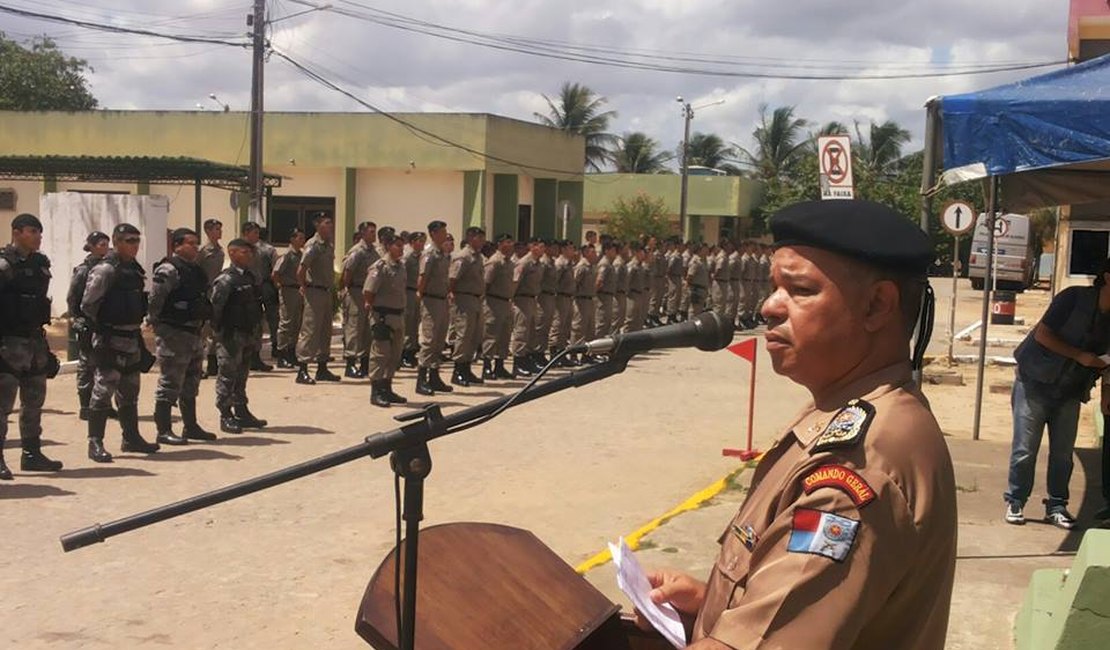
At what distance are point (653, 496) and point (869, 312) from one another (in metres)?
6.05

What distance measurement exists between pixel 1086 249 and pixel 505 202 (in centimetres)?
2116

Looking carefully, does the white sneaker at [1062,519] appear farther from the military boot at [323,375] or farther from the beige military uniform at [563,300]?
the beige military uniform at [563,300]

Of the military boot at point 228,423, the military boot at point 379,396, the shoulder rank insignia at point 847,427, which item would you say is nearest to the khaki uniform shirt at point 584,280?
the military boot at point 379,396

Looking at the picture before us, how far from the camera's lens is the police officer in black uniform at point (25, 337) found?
7617 mm

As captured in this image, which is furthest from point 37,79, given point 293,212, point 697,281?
point 697,281

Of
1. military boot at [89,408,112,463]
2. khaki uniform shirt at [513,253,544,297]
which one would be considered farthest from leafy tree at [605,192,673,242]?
military boot at [89,408,112,463]

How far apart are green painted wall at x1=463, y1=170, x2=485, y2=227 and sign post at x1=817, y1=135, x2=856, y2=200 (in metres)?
21.0

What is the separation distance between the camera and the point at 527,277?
14.9 metres

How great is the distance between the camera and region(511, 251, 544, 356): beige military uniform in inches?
582

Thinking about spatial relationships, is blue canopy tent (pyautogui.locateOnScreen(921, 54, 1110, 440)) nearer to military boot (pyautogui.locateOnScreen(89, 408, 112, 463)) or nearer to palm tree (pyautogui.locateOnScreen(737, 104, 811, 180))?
military boot (pyautogui.locateOnScreen(89, 408, 112, 463))

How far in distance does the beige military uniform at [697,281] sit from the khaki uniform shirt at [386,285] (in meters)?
10.8

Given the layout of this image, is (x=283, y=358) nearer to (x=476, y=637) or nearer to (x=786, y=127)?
(x=476, y=637)

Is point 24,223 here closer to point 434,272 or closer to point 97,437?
point 97,437

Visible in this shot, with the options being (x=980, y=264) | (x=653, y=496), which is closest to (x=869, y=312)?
Answer: (x=653, y=496)
